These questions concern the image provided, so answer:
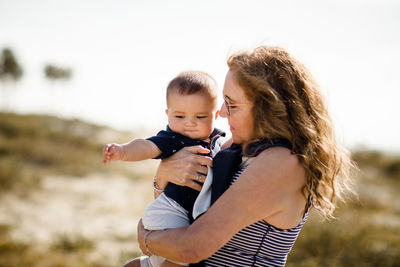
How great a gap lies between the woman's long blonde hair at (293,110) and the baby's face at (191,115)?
427 mm

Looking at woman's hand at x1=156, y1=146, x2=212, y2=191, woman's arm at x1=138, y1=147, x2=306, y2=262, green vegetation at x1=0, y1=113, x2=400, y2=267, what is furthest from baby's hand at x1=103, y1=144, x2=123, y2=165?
green vegetation at x1=0, y1=113, x2=400, y2=267

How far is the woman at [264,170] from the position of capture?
5.98ft

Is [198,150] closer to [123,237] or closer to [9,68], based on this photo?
[123,237]

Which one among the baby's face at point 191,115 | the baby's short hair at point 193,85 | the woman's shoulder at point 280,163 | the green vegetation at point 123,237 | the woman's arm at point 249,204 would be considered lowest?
the green vegetation at point 123,237

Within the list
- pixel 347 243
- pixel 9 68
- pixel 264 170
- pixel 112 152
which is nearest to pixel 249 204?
pixel 264 170

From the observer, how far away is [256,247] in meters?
2.00

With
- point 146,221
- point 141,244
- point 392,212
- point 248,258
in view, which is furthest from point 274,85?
point 392,212

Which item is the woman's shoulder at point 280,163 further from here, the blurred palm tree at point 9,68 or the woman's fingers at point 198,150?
the blurred palm tree at point 9,68

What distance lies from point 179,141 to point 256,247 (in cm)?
97

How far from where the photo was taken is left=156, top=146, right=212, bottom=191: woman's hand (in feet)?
7.55

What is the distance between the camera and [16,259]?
6086 millimetres

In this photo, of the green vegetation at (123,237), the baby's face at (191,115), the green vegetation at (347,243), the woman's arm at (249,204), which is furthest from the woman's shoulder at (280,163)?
the green vegetation at (347,243)

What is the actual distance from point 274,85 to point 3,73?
1520 inches

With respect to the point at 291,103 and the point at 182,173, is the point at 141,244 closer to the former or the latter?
the point at 182,173
